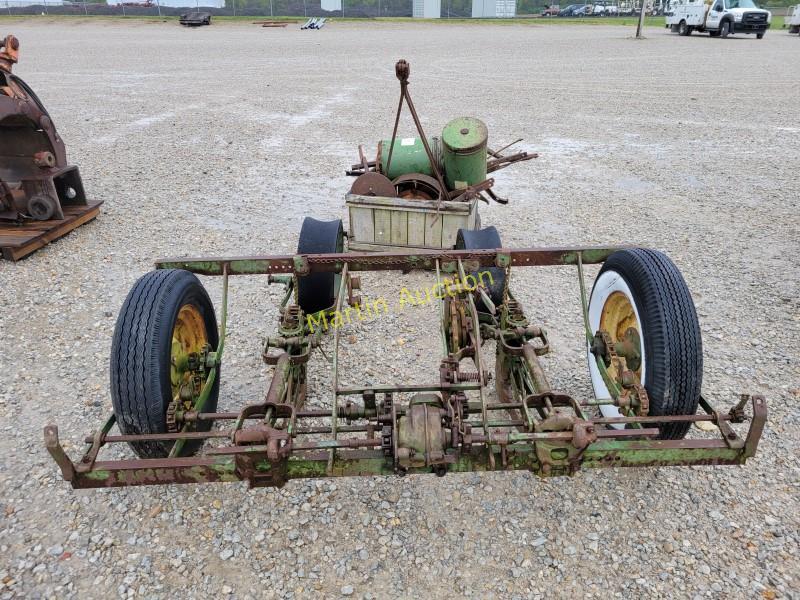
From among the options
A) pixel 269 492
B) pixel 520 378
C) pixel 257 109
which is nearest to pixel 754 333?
pixel 520 378

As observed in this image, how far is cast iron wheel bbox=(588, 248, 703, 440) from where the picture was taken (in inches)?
112

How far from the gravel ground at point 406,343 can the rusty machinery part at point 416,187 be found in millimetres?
918

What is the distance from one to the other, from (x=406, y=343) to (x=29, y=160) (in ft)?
18.1

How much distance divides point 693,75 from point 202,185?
16314mm

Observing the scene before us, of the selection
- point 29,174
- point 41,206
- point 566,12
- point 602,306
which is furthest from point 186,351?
point 566,12

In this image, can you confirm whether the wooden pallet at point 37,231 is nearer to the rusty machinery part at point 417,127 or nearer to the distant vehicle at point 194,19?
the rusty machinery part at point 417,127

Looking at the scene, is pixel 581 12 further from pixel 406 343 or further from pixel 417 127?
pixel 406 343

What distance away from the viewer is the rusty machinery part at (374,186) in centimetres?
583

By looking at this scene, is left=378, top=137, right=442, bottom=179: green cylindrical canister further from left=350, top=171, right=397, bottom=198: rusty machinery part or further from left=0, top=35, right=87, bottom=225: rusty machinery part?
left=0, top=35, right=87, bottom=225: rusty machinery part

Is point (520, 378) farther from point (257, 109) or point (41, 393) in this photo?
point (257, 109)

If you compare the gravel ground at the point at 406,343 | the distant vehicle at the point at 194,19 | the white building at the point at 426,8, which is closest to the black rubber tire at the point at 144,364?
the gravel ground at the point at 406,343

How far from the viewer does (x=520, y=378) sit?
346 cm

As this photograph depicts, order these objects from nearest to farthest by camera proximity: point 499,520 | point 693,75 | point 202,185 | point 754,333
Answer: point 499,520 → point 754,333 → point 202,185 → point 693,75

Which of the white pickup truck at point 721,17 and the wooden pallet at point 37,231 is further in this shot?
the white pickup truck at point 721,17
